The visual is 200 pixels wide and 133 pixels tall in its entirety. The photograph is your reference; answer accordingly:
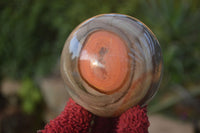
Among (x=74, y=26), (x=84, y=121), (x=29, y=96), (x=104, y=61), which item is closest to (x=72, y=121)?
(x=84, y=121)

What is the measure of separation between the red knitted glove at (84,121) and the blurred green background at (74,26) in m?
1.44

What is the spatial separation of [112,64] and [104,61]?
0.05ft

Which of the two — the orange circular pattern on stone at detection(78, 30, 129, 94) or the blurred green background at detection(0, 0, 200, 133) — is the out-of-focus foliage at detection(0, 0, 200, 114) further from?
the orange circular pattern on stone at detection(78, 30, 129, 94)

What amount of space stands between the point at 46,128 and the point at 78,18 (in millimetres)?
1596

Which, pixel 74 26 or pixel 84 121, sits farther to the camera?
pixel 74 26

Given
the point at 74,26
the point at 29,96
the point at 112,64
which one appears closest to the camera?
the point at 112,64

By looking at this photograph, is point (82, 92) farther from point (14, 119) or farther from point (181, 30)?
point (14, 119)

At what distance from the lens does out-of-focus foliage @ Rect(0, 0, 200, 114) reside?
1878 millimetres

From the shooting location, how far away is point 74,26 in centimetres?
196

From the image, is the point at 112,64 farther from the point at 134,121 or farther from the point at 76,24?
the point at 76,24

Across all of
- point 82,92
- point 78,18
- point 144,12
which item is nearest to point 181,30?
point 144,12

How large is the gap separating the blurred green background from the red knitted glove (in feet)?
4.72

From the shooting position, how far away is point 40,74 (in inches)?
89.8

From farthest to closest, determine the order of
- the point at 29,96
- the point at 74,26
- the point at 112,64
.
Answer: the point at 29,96, the point at 74,26, the point at 112,64
